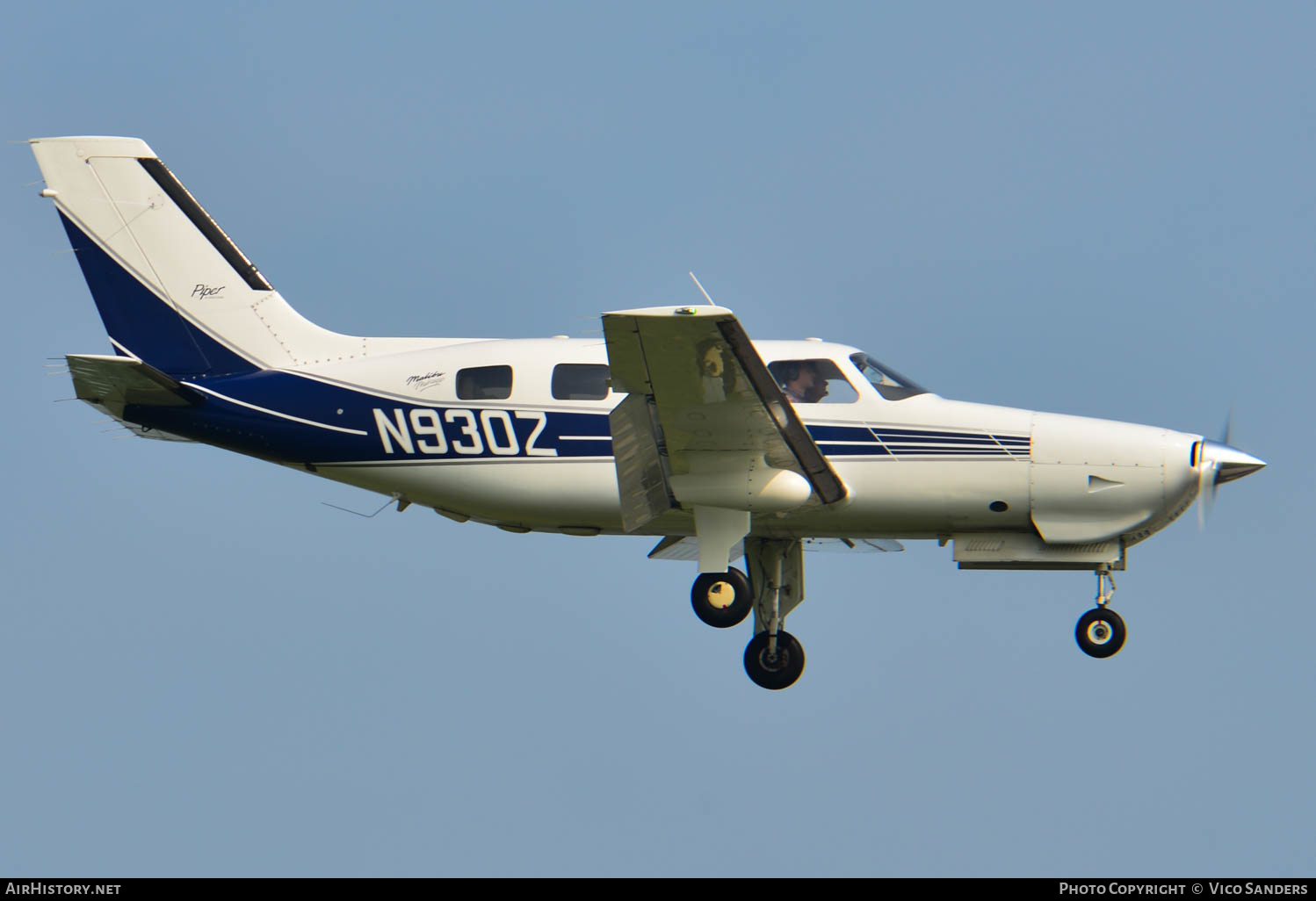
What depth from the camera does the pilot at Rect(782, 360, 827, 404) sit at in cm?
1543

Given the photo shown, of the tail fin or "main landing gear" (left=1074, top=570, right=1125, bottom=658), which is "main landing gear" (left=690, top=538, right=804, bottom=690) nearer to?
"main landing gear" (left=1074, top=570, right=1125, bottom=658)

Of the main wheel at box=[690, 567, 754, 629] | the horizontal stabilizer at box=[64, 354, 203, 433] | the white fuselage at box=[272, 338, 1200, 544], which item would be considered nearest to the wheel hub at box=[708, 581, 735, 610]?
the main wheel at box=[690, 567, 754, 629]

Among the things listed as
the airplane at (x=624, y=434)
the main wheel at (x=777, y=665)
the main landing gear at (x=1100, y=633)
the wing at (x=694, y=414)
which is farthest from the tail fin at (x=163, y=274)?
the main landing gear at (x=1100, y=633)

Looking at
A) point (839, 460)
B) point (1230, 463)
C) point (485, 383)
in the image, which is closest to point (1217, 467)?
point (1230, 463)

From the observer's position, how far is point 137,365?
15.8m

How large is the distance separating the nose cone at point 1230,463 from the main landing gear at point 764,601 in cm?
452

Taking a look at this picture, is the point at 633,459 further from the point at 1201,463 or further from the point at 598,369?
the point at 1201,463

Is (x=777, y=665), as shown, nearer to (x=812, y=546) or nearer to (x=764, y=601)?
(x=764, y=601)

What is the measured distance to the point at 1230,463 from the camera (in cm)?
1502

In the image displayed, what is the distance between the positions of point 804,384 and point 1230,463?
4215 mm

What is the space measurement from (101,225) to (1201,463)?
1214 cm

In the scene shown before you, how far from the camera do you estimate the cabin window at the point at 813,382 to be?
1542 cm

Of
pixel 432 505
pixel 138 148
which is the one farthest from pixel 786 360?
pixel 138 148

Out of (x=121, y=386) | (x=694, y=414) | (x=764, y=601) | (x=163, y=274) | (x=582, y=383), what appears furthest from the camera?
(x=163, y=274)
